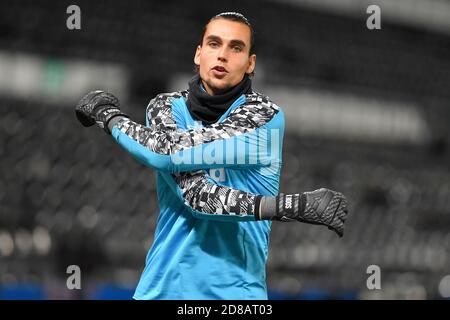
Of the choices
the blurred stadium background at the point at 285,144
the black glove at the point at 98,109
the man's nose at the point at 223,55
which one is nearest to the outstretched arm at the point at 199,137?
the black glove at the point at 98,109

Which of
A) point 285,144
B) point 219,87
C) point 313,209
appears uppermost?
point 219,87

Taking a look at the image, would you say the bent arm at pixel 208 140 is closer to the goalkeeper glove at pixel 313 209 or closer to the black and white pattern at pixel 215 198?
the black and white pattern at pixel 215 198

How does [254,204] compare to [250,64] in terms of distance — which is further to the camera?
[250,64]

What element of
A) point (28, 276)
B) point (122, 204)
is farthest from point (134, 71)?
point (28, 276)

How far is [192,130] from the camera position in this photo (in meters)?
2.39

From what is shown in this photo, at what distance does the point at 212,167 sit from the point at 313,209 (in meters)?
0.32

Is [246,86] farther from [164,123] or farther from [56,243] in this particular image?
[56,243]

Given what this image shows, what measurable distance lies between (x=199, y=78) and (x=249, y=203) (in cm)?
45

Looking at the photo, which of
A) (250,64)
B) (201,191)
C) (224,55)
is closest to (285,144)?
(250,64)

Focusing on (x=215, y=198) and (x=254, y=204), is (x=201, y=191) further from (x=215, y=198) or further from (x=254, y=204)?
(x=254, y=204)

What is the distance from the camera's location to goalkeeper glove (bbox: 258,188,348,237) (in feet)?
7.20

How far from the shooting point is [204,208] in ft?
7.48

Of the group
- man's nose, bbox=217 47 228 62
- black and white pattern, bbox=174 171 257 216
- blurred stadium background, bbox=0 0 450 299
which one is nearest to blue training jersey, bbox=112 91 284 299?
black and white pattern, bbox=174 171 257 216

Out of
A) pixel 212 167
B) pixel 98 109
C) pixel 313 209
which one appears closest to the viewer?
pixel 313 209
